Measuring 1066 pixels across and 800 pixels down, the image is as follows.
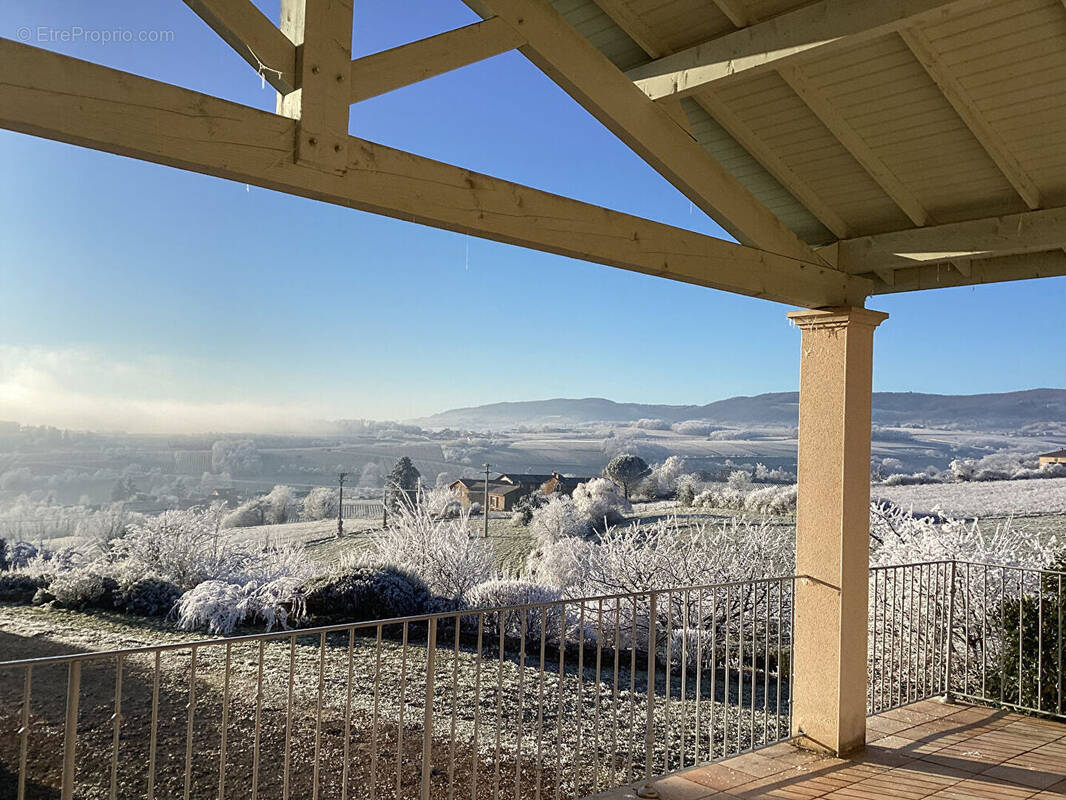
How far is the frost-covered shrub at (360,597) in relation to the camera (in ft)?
35.8

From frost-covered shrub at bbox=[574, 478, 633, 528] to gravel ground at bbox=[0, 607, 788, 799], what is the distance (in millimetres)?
6730

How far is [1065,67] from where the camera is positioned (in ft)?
8.86

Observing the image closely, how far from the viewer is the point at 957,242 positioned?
344cm

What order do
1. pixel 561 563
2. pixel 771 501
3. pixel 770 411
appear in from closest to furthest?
pixel 561 563, pixel 771 501, pixel 770 411

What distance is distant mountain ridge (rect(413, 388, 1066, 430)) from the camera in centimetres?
1691

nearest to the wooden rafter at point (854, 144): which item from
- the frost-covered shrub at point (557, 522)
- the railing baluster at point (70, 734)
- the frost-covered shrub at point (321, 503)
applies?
the railing baluster at point (70, 734)

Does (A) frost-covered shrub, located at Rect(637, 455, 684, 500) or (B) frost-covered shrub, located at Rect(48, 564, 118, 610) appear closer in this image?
(B) frost-covered shrub, located at Rect(48, 564, 118, 610)

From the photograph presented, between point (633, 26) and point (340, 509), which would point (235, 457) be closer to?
point (340, 509)

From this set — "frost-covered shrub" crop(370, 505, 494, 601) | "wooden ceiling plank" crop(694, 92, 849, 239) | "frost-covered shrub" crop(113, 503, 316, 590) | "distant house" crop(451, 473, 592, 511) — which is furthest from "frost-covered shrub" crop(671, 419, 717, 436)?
"wooden ceiling plank" crop(694, 92, 849, 239)

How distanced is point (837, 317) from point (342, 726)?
476cm

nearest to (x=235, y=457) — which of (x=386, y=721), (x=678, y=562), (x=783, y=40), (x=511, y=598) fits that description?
(x=511, y=598)

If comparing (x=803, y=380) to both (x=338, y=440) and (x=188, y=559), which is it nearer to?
(x=188, y=559)

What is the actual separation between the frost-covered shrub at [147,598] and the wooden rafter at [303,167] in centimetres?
1088

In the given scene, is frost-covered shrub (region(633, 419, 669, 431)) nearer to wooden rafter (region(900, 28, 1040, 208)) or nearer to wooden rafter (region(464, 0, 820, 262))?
wooden rafter (region(464, 0, 820, 262))
